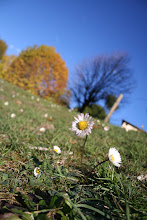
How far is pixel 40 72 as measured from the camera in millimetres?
19875

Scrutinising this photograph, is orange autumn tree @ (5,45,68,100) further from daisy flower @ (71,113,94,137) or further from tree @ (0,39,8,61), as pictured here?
tree @ (0,39,8,61)

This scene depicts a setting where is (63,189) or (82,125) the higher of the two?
(82,125)

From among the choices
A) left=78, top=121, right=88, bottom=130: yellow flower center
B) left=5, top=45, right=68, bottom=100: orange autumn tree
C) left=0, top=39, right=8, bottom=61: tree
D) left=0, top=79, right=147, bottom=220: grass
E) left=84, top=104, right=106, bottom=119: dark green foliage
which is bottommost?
left=0, top=79, right=147, bottom=220: grass

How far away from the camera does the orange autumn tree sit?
19.5 m

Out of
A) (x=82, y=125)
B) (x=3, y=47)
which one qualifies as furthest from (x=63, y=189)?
(x=3, y=47)

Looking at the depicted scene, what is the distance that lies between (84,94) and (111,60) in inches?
247

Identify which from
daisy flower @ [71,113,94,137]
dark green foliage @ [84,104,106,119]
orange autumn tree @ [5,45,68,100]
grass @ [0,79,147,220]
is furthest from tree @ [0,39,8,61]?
daisy flower @ [71,113,94,137]

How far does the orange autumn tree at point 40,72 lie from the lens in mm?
19484

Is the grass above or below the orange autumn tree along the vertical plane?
below

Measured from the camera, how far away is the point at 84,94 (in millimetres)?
20844

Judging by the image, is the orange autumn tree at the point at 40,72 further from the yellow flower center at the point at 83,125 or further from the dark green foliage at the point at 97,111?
the yellow flower center at the point at 83,125

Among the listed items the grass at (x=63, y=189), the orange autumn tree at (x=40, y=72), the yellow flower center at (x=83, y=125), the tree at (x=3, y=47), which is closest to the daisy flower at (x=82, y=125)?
the yellow flower center at (x=83, y=125)

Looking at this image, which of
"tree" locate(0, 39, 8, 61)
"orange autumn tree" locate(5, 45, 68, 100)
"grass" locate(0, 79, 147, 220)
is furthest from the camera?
"tree" locate(0, 39, 8, 61)

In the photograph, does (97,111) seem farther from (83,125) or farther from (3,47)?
(3,47)
